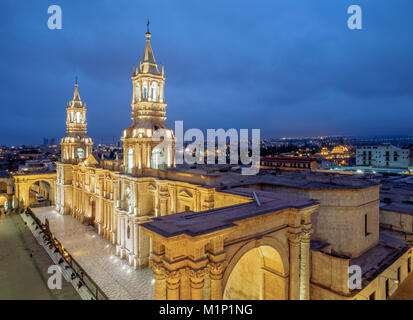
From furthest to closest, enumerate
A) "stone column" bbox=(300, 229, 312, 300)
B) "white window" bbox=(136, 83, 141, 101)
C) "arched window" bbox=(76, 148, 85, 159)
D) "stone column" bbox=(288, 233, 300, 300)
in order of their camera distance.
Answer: "arched window" bbox=(76, 148, 85, 159) < "white window" bbox=(136, 83, 141, 101) < "stone column" bbox=(300, 229, 312, 300) < "stone column" bbox=(288, 233, 300, 300)

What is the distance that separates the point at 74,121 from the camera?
124ft

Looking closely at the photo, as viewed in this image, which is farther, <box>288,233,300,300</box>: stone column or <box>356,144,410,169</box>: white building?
<box>356,144,410,169</box>: white building

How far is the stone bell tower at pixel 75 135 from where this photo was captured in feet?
123

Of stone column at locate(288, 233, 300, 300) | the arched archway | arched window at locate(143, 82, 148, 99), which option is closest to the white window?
arched window at locate(143, 82, 148, 99)

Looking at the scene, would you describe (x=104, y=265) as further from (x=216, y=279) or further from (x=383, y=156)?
(x=383, y=156)

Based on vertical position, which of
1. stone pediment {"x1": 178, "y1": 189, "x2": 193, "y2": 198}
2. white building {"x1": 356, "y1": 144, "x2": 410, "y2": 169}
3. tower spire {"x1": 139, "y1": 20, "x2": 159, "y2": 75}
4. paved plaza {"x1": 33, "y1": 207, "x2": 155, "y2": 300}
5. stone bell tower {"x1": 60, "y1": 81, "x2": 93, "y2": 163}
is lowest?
paved plaza {"x1": 33, "y1": 207, "x2": 155, "y2": 300}

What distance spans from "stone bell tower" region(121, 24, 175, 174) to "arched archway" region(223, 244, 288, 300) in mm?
12623

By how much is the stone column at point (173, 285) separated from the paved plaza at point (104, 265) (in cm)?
1081

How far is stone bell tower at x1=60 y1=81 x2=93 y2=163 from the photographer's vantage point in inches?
1480

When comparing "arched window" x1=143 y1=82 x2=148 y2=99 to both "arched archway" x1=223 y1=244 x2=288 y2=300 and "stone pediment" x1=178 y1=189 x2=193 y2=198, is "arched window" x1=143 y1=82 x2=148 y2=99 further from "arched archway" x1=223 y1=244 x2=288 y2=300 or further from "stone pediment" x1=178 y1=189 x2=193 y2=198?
"arched archway" x1=223 y1=244 x2=288 y2=300

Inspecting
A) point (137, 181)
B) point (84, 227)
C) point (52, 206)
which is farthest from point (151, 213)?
point (52, 206)

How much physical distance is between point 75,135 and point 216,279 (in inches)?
1453

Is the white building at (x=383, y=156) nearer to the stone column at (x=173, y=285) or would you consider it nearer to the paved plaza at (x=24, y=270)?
the stone column at (x=173, y=285)

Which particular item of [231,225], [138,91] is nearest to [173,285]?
[231,225]
